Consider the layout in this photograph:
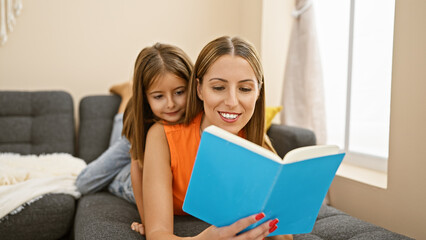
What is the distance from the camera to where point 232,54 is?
3.56 feet

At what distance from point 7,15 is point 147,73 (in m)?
1.80

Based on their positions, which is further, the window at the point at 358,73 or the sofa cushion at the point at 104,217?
the window at the point at 358,73

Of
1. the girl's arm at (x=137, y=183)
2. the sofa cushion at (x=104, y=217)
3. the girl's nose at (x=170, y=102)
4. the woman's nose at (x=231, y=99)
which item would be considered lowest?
the sofa cushion at (x=104, y=217)

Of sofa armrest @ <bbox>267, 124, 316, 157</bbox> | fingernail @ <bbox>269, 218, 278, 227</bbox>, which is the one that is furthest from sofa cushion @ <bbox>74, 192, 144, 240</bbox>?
sofa armrest @ <bbox>267, 124, 316, 157</bbox>

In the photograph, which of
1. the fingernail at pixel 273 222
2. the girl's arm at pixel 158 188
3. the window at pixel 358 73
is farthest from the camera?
the window at pixel 358 73

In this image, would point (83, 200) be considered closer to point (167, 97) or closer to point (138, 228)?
point (138, 228)

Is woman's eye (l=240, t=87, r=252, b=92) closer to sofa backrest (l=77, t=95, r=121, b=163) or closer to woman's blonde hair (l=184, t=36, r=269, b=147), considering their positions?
woman's blonde hair (l=184, t=36, r=269, b=147)

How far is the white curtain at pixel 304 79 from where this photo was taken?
2.42m

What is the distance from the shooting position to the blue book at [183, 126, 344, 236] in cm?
70

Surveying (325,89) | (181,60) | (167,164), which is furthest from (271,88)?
(167,164)

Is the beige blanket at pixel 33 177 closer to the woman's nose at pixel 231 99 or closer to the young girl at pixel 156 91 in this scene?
the young girl at pixel 156 91

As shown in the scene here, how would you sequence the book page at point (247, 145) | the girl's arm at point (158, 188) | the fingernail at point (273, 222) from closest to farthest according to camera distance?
the book page at point (247, 145) → the fingernail at point (273, 222) → the girl's arm at point (158, 188)

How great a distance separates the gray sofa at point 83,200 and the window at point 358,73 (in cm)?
59

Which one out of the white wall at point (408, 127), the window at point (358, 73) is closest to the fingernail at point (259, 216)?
the white wall at point (408, 127)
